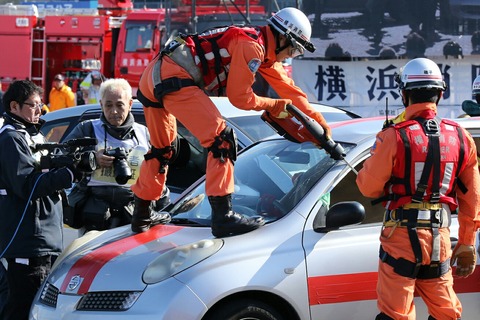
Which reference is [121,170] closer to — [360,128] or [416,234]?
[360,128]

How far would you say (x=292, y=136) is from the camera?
17.7 feet

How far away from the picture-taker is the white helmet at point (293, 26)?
525cm

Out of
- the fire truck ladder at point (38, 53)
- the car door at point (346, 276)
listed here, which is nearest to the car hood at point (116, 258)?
the car door at point (346, 276)

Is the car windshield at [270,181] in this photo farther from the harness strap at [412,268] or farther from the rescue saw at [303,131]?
the harness strap at [412,268]

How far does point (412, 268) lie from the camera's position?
14.6 feet

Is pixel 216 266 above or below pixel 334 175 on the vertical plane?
below

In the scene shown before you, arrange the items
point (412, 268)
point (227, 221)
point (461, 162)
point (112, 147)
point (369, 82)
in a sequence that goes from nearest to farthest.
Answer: point (412, 268) → point (461, 162) → point (227, 221) → point (112, 147) → point (369, 82)

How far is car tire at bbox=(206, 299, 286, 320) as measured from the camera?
15.4ft

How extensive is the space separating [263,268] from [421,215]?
0.87 m

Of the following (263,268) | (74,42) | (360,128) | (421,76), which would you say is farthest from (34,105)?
(74,42)

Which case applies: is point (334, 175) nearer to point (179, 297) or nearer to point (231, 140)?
point (231, 140)

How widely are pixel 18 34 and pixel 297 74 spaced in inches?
493

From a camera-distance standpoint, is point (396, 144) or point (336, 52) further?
point (336, 52)

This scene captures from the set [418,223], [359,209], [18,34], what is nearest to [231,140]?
[359,209]
